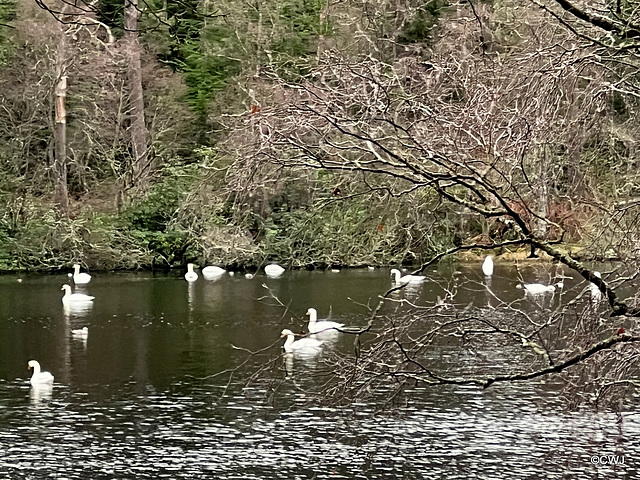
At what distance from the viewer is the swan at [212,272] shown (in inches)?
861

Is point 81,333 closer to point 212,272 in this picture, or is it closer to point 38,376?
point 38,376

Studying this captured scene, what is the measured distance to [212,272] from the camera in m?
22.0

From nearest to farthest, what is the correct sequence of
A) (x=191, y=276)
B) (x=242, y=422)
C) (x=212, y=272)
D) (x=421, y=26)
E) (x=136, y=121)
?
(x=242, y=422)
(x=191, y=276)
(x=212, y=272)
(x=421, y=26)
(x=136, y=121)

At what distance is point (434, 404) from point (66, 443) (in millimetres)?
3779

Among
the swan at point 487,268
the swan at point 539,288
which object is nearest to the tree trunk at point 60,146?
the swan at point 487,268

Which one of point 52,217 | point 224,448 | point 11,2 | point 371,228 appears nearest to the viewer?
point 224,448

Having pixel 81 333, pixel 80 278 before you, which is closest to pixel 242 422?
pixel 81 333

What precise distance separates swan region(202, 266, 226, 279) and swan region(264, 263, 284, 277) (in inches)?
39.4

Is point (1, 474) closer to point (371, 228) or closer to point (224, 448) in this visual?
point (224, 448)

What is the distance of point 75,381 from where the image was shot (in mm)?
11883

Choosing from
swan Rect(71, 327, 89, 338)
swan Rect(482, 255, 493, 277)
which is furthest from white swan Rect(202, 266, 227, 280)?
swan Rect(71, 327, 89, 338)

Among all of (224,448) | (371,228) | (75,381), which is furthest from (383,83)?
(371,228)

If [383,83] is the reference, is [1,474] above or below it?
below

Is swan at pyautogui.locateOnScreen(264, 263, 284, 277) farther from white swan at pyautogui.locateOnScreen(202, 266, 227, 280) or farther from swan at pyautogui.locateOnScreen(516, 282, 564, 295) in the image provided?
swan at pyautogui.locateOnScreen(516, 282, 564, 295)
